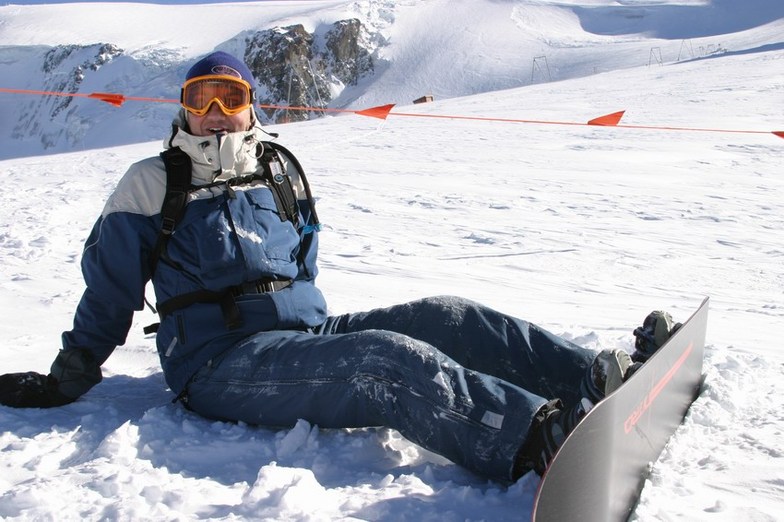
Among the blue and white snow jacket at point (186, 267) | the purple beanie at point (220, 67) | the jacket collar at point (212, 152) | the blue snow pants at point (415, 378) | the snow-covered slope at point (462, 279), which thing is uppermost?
the purple beanie at point (220, 67)

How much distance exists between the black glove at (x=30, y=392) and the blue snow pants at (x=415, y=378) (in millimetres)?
451

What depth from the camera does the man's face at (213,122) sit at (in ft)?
8.23

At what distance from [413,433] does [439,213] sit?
468 centimetres

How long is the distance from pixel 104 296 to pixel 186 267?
27 cm

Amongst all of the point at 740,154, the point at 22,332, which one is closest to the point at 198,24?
the point at 740,154

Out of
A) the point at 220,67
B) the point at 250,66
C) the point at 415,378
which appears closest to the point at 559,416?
the point at 415,378

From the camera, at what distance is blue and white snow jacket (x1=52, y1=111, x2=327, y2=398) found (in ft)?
7.77

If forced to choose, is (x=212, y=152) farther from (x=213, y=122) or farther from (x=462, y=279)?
(x=462, y=279)

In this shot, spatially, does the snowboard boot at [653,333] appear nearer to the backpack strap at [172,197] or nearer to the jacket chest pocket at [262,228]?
the jacket chest pocket at [262,228]

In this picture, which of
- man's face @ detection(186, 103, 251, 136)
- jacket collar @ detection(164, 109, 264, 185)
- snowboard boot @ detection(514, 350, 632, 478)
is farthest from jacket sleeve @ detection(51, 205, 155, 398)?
snowboard boot @ detection(514, 350, 632, 478)

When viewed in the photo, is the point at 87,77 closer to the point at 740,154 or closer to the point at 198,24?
the point at 198,24

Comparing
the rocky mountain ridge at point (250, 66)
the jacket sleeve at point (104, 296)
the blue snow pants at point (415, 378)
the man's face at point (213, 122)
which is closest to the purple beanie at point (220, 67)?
the man's face at point (213, 122)

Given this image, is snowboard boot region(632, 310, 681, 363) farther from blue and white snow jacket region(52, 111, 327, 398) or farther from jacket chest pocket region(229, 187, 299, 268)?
jacket chest pocket region(229, 187, 299, 268)

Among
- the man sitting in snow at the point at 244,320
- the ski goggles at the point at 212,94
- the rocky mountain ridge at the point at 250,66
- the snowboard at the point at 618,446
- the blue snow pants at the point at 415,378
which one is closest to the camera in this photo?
the snowboard at the point at 618,446
